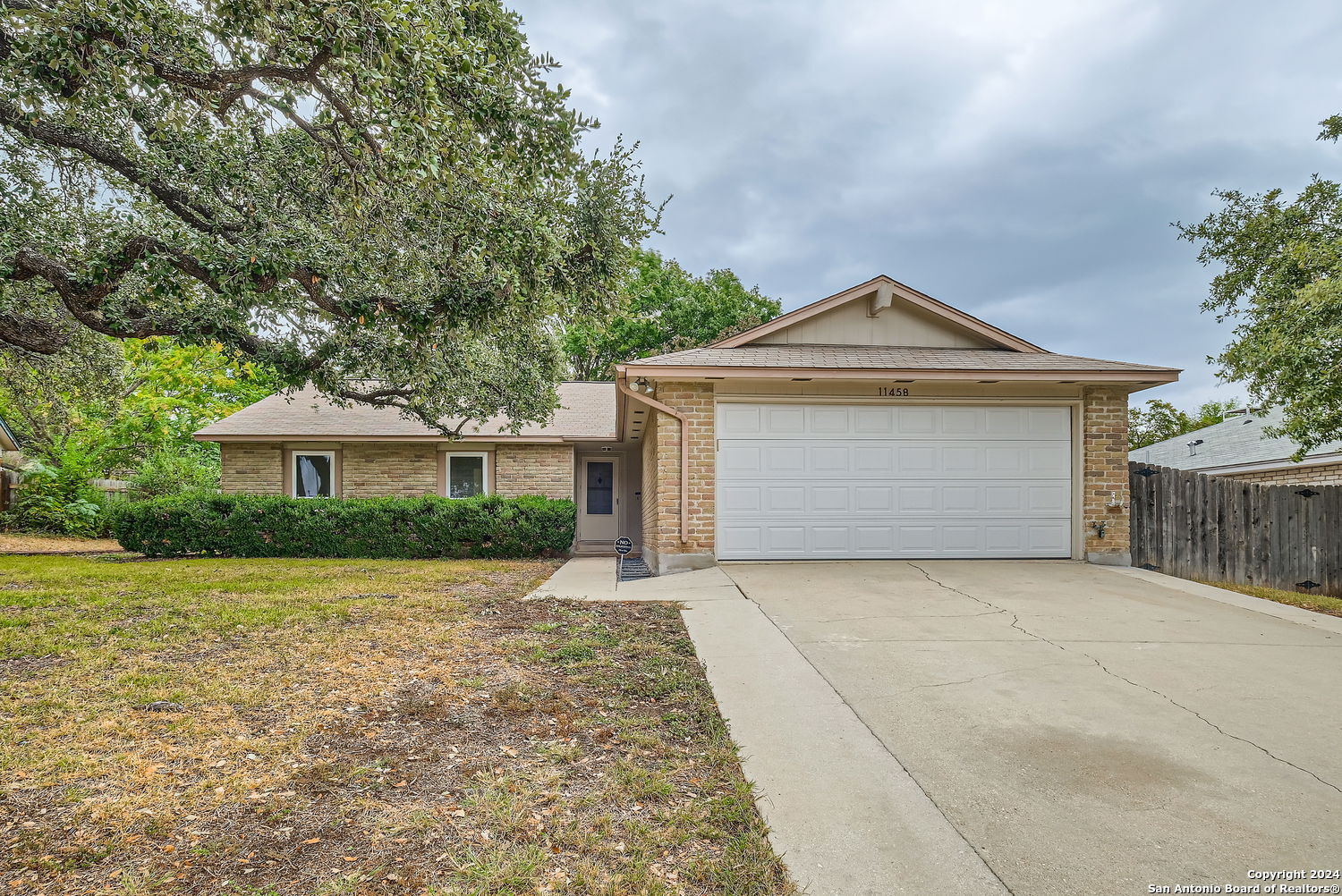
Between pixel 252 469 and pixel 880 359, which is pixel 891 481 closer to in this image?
pixel 880 359

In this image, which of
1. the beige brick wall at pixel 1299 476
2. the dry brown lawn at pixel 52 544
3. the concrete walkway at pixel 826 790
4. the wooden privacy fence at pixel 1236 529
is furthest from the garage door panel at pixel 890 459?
the dry brown lawn at pixel 52 544

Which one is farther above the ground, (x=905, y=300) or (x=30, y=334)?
(x=905, y=300)

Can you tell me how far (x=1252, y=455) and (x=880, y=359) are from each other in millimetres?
11771

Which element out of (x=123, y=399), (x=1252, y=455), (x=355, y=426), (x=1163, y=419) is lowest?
(x=1252, y=455)

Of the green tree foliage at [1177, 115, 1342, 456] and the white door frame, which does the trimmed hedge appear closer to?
the white door frame

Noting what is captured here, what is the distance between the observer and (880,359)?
8.84 meters

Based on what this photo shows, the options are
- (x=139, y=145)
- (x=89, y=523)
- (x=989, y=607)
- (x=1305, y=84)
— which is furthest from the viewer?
(x=89, y=523)

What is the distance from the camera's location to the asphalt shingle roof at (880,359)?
8359 mm

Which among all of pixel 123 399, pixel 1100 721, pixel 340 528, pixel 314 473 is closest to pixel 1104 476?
pixel 1100 721

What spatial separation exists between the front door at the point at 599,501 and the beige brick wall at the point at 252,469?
6510mm

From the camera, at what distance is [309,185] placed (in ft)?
25.9

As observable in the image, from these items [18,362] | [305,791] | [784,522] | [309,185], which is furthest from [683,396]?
[18,362]

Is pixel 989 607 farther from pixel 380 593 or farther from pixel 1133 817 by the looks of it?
pixel 380 593

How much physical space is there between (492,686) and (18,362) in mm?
12559
